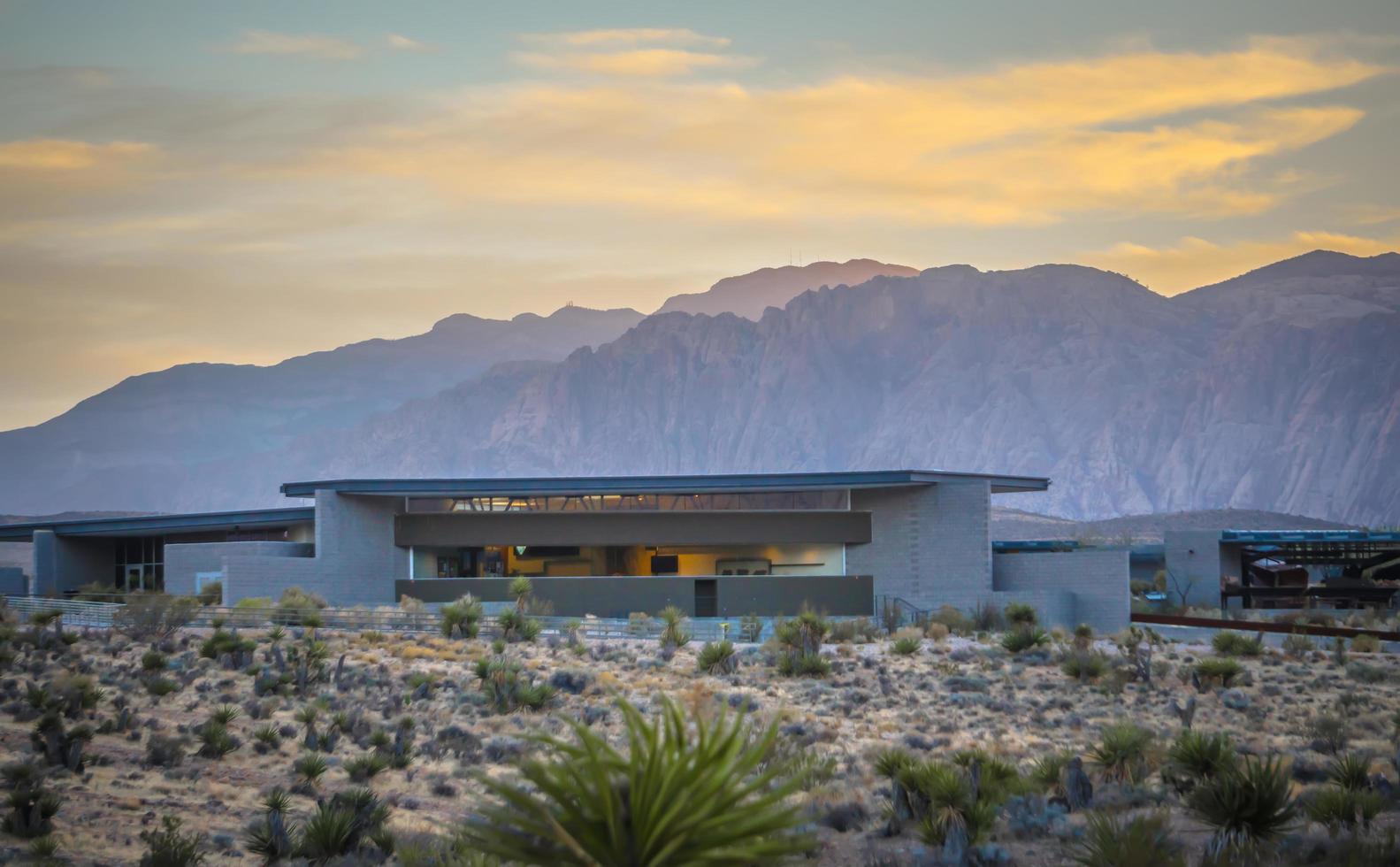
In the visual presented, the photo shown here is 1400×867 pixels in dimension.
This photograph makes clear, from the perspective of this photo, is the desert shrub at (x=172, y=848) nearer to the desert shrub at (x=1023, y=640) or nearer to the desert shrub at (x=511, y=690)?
the desert shrub at (x=511, y=690)

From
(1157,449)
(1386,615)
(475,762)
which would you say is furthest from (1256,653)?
(1157,449)

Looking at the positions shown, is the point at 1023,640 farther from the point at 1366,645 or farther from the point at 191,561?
the point at 191,561

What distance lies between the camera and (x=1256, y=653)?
35312 millimetres

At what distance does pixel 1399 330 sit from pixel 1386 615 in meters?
144

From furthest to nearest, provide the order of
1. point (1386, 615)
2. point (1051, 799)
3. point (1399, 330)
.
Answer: point (1399, 330) → point (1386, 615) → point (1051, 799)

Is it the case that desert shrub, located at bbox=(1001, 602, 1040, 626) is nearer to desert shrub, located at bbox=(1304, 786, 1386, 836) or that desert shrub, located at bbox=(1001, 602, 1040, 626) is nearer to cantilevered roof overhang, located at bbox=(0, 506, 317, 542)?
desert shrub, located at bbox=(1304, 786, 1386, 836)

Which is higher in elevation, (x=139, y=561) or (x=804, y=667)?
(x=139, y=561)

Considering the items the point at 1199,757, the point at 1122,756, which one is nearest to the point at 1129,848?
the point at 1199,757

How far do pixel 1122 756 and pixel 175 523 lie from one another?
1823 inches

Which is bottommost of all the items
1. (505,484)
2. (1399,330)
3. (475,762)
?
(475,762)

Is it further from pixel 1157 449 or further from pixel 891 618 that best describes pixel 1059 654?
pixel 1157 449

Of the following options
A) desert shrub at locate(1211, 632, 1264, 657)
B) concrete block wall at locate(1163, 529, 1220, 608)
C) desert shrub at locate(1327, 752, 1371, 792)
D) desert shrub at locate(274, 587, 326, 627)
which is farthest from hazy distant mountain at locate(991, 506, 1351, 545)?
desert shrub at locate(1327, 752, 1371, 792)

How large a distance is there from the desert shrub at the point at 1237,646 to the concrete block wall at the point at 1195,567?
17297mm

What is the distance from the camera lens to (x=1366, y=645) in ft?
118
